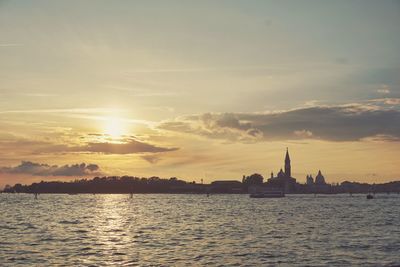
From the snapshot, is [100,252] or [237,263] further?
[100,252]

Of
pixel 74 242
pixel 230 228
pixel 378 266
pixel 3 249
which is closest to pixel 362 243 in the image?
pixel 378 266

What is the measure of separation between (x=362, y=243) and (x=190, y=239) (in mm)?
21991

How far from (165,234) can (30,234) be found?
19.9m

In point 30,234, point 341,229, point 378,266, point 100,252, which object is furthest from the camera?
point 341,229

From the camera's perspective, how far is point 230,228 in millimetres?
90875

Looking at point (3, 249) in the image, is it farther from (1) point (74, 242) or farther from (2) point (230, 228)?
(2) point (230, 228)

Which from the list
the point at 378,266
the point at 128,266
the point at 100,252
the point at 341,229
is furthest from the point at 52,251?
the point at 341,229

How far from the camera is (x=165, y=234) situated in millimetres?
80438

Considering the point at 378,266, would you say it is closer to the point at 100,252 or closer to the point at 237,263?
the point at 237,263

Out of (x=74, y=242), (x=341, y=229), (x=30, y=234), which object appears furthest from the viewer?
(x=341, y=229)

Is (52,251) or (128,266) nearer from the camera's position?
(128,266)

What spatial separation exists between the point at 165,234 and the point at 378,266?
1509 inches

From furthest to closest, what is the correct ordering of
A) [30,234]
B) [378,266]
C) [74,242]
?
[30,234]
[74,242]
[378,266]

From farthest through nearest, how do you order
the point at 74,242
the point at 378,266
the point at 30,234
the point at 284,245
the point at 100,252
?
the point at 30,234
the point at 74,242
the point at 284,245
the point at 100,252
the point at 378,266
